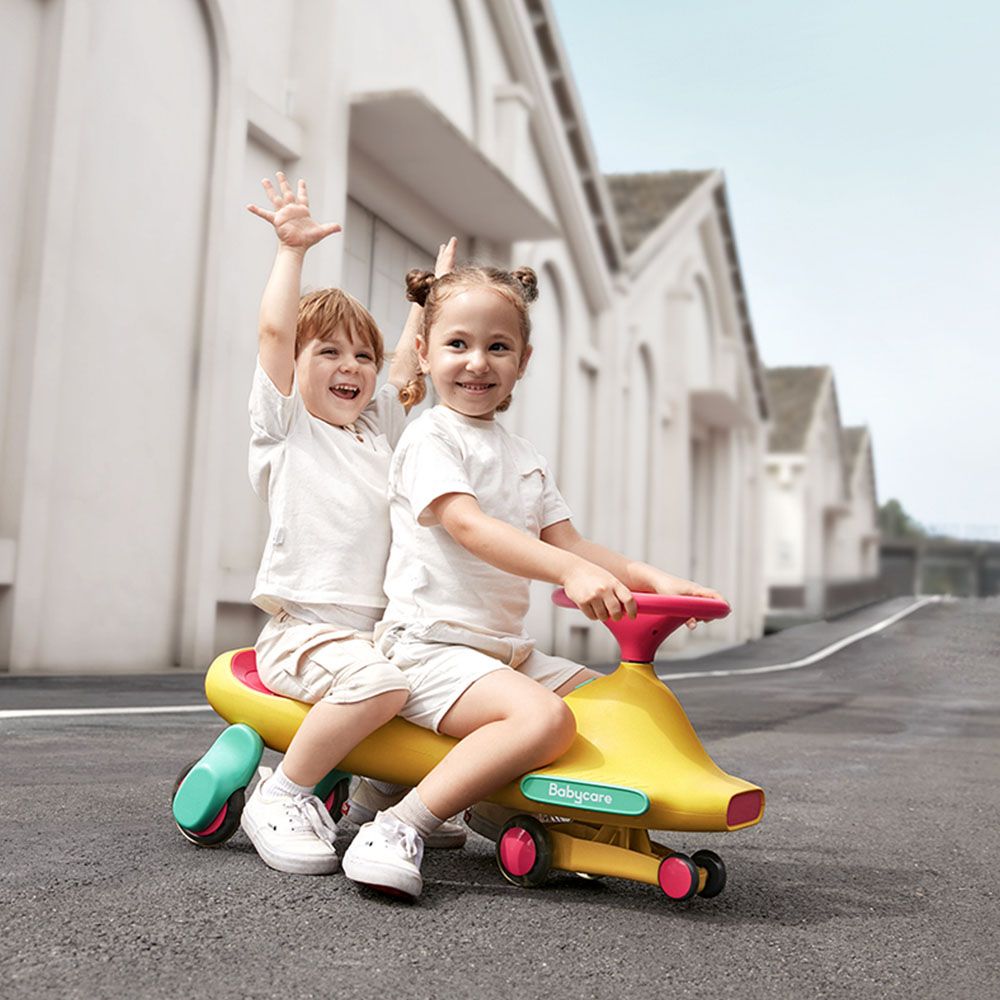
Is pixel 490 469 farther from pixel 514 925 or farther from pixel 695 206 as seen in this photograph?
pixel 695 206

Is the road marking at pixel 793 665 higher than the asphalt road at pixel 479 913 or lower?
lower

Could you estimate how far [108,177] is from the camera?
7574 millimetres

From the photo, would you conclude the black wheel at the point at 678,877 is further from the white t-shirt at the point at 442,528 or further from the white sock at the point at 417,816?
the white t-shirt at the point at 442,528

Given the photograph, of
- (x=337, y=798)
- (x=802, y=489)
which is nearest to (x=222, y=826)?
(x=337, y=798)

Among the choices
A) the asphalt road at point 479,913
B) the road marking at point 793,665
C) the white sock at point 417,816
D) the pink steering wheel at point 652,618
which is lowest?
the road marking at point 793,665

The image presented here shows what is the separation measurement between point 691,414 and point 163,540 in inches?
626

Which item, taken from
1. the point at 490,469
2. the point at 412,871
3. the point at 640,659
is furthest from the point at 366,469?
the point at 412,871

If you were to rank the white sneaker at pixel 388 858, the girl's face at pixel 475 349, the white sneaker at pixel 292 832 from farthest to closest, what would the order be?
the girl's face at pixel 475 349 → the white sneaker at pixel 292 832 → the white sneaker at pixel 388 858

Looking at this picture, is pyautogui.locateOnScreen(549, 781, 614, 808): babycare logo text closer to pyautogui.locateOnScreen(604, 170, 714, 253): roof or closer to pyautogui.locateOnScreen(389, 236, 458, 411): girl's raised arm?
pyautogui.locateOnScreen(389, 236, 458, 411): girl's raised arm

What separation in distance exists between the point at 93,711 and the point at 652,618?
128 inches

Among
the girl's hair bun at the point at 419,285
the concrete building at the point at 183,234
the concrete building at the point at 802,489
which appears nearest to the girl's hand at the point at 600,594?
the girl's hair bun at the point at 419,285

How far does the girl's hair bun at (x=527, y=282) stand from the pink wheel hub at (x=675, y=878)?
1.16 m

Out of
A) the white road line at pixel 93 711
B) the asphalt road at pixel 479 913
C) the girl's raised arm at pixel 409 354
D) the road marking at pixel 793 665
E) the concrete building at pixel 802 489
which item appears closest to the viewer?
the asphalt road at pixel 479 913

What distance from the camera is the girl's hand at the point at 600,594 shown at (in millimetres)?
2160
